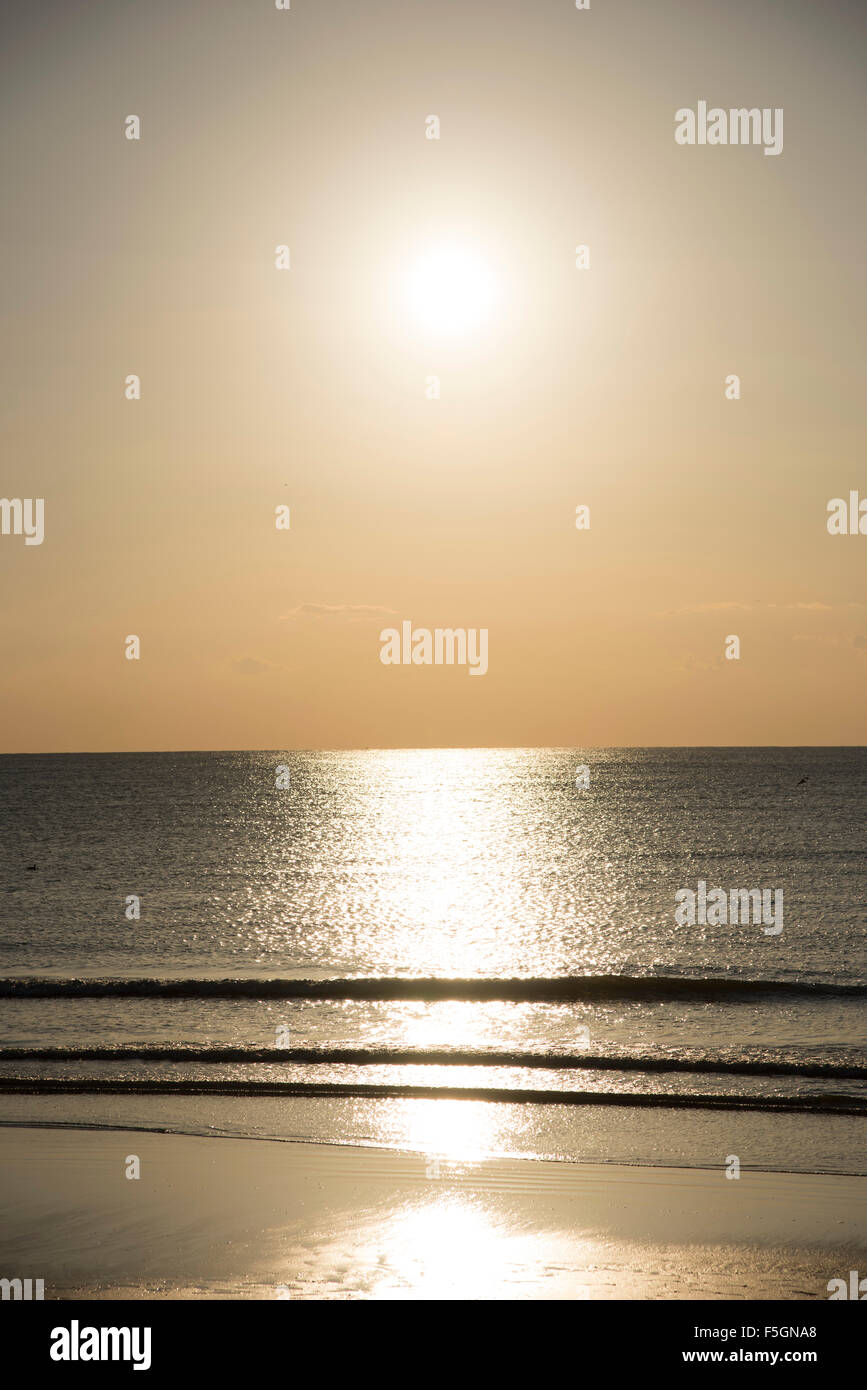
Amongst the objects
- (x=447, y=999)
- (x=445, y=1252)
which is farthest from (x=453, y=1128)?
(x=447, y=999)

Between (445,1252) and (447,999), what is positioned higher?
(447,999)

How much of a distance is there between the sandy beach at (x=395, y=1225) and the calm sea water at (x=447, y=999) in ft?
4.54

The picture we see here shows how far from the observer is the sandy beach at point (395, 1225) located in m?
11.4

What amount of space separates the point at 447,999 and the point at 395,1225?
1749 cm

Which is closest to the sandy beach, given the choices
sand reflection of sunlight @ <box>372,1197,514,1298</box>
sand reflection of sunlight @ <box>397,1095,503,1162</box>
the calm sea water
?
sand reflection of sunlight @ <box>372,1197,514,1298</box>

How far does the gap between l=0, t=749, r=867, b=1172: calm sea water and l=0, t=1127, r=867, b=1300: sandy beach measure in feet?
4.54

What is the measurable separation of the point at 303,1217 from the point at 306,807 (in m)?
127

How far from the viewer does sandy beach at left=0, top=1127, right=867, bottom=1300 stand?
11.4 metres

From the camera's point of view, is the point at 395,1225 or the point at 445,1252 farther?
the point at 395,1225

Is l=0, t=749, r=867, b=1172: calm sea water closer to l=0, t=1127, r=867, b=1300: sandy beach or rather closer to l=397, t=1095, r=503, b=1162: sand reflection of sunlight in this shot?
l=397, t=1095, r=503, b=1162: sand reflection of sunlight

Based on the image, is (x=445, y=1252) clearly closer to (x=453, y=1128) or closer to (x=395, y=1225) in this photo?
(x=395, y=1225)

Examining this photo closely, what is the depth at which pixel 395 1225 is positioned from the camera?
13039 mm

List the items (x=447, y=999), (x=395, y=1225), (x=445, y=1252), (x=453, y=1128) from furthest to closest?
(x=447, y=999), (x=453, y=1128), (x=395, y=1225), (x=445, y=1252)
